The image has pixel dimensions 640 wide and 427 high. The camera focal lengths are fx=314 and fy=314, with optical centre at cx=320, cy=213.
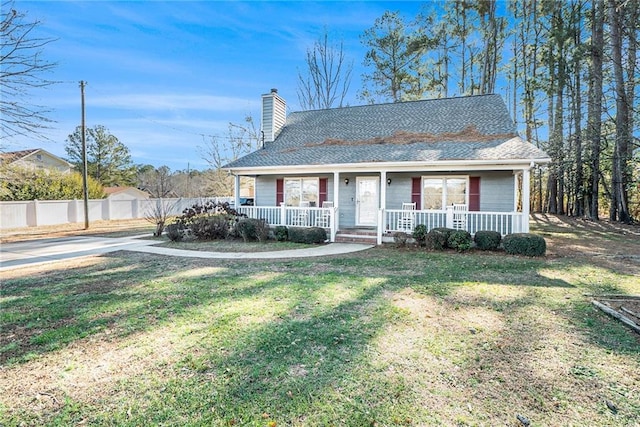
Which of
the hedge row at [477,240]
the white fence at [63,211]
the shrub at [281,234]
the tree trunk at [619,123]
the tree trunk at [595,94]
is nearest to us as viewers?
the hedge row at [477,240]

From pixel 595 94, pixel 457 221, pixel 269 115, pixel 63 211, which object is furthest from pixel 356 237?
pixel 63 211

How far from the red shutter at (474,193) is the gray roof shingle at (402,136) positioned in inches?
46.1

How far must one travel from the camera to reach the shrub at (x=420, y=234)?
380 inches

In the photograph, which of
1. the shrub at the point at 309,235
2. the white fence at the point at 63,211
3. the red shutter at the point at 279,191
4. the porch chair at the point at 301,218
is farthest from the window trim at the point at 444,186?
the white fence at the point at 63,211

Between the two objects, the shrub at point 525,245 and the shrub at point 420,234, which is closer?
the shrub at point 525,245

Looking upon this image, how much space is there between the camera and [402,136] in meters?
12.8

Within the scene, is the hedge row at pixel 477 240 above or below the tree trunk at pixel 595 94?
below

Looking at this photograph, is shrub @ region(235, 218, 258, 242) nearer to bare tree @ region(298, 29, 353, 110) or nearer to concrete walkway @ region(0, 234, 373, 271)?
concrete walkway @ region(0, 234, 373, 271)

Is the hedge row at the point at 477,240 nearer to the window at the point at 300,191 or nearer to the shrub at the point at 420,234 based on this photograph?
the shrub at the point at 420,234

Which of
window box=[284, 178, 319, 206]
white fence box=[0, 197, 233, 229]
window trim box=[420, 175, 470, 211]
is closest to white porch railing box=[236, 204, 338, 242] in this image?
window box=[284, 178, 319, 206]

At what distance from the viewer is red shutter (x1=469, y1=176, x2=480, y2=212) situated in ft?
36.1

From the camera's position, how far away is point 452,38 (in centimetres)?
2448

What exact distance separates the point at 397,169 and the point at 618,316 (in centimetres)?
725

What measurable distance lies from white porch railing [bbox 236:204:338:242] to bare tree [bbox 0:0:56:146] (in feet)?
24.0
